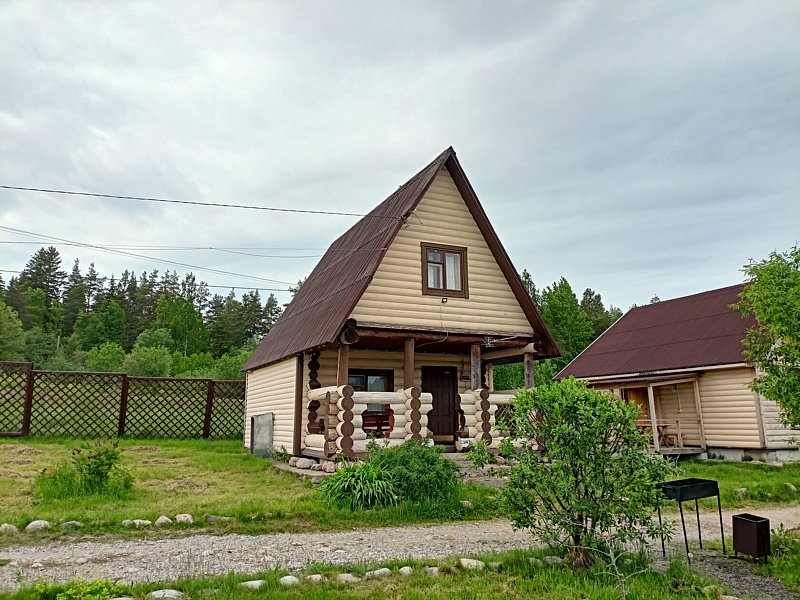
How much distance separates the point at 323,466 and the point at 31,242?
9235 millimetres

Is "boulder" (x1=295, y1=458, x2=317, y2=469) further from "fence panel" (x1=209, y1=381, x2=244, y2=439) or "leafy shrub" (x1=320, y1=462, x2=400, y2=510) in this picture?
"fence panel" (x1=209, y1=381, x2=244, y2=439)

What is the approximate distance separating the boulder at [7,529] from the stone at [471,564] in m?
5.09

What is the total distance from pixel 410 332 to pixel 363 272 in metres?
1.65

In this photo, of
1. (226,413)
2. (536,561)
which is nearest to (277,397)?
(226,413)

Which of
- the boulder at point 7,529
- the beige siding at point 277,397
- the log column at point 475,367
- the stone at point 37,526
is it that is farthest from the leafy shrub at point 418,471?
the beige siding at point 277,397

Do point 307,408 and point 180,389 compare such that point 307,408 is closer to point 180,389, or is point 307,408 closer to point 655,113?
point 180,389

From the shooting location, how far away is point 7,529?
22.2 ft

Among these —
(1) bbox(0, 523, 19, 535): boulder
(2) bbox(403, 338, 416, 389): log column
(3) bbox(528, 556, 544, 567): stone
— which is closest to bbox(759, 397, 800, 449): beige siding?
(2) bbox(403, 338, 416, 389): log column

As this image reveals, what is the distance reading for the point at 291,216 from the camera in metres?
14.0

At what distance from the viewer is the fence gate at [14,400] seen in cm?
1666

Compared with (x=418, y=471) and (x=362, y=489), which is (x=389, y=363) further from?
(x=362, y=489)

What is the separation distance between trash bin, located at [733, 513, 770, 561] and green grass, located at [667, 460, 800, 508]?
2347mm

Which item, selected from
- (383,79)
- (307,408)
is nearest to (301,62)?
(383,79)

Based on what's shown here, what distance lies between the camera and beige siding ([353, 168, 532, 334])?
42.5 ft
